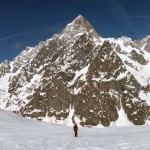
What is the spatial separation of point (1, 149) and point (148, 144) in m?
14.0

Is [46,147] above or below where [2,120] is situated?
below

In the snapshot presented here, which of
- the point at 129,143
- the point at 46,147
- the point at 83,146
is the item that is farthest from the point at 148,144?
the point at 46,147

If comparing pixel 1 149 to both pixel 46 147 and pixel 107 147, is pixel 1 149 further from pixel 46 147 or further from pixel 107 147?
pixel 107 147

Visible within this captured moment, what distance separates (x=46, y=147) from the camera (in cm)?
3803

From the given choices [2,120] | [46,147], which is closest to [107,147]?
[46,147]

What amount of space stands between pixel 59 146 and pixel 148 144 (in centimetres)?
893

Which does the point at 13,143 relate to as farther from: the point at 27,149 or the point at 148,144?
the point at 148,144

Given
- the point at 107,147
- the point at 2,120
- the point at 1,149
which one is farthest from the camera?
the point at 2,120

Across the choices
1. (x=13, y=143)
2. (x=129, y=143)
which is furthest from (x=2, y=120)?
(x=129, y=143)

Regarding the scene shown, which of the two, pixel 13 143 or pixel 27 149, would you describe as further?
pixel 13 143

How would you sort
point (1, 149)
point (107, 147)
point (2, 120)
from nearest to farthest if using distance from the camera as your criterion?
point (1, 149)
point (107, 147)
point (2, 120)

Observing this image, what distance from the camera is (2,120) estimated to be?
2889 inches

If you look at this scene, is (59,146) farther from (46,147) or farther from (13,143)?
(13,143)

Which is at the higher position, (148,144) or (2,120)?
(2,120)
